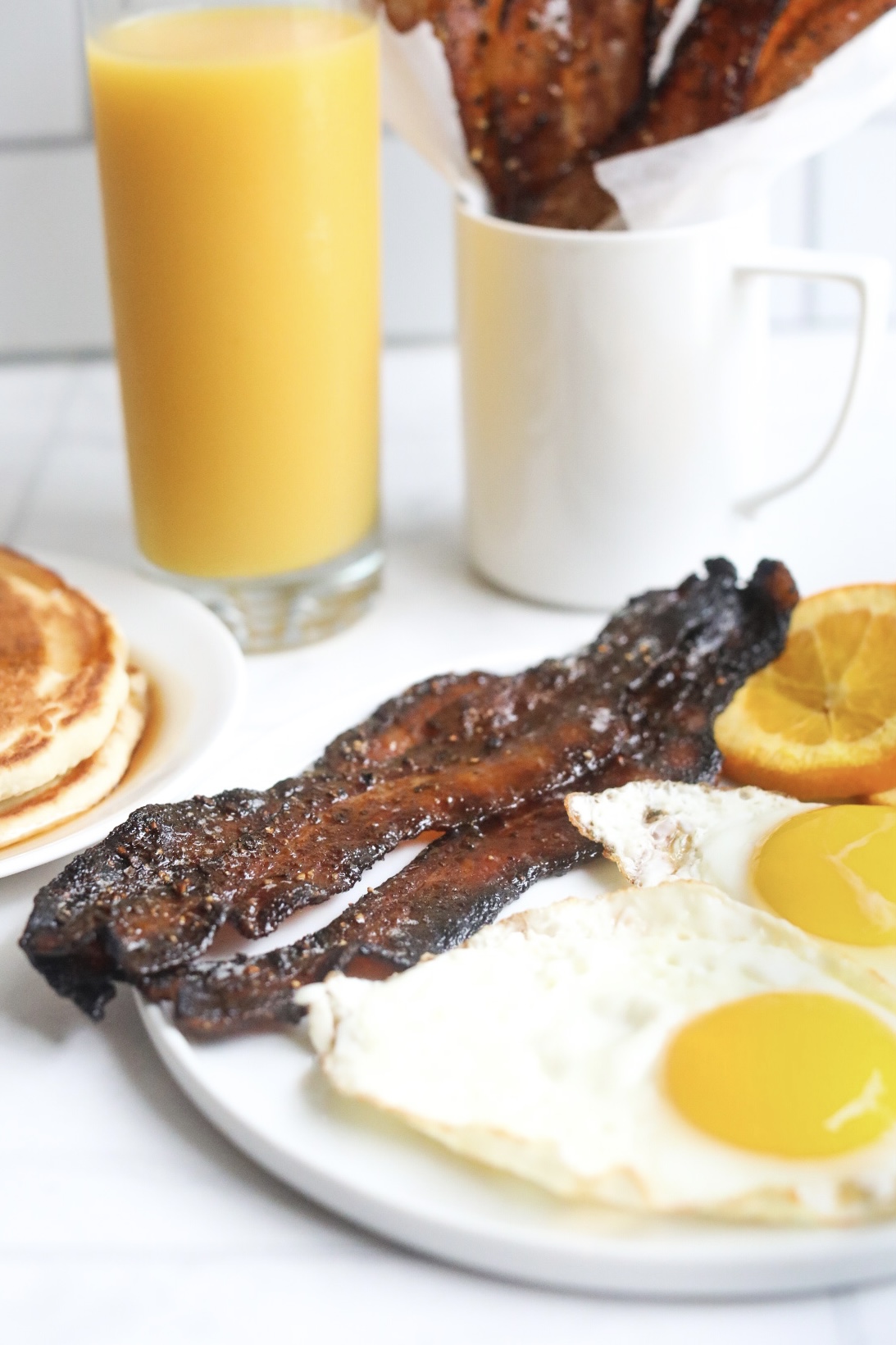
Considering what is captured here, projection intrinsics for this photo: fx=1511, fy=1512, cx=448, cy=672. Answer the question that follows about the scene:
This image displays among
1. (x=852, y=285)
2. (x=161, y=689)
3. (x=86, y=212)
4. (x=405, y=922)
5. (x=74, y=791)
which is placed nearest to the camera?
(x=405, y=922)

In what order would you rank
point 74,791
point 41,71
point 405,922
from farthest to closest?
point 41,71
point 74,791
point 405,922

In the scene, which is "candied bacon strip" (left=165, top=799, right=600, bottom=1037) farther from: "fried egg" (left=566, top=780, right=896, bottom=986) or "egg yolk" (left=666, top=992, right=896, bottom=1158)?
"egg yolk" (left=666, top=992, right=896, bottom=1158)

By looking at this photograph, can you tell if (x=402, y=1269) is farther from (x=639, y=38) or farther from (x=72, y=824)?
(x=639, y=38)

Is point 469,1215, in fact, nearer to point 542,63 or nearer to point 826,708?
point 826,708

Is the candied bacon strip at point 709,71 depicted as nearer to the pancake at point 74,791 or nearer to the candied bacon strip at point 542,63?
the candied bacon strip at point 542,63

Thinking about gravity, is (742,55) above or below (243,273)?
above

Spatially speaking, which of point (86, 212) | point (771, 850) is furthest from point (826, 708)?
point (86, 212)

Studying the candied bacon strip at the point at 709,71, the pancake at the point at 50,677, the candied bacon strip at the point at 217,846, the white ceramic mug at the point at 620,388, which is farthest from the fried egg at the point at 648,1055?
the candied bacon strip at the point at 709,71

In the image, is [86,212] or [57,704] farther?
[86,212]
